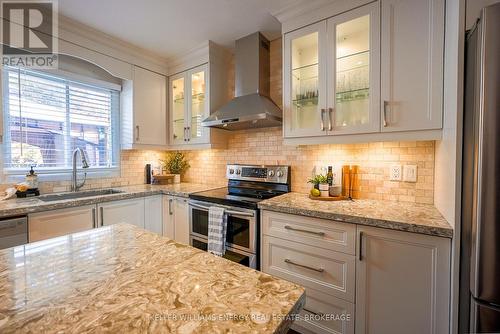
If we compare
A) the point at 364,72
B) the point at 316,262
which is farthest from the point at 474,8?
the point at 316,262

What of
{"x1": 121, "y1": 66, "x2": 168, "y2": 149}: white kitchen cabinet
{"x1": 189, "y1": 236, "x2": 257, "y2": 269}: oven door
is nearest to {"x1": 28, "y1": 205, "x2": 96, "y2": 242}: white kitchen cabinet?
{"x1": 121, "y1": 66, "x2": 168, "y2": 149}: white kitchen cabinet

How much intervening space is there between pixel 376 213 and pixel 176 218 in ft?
6.16

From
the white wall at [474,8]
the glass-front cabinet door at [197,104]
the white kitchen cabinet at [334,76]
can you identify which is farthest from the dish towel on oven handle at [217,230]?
the white wall at [474,8]

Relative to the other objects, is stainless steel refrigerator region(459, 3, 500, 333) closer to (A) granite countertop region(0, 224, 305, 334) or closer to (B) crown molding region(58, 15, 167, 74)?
(A) granite countertop region(0, 224, 305, 334)

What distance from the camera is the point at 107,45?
2.32 m

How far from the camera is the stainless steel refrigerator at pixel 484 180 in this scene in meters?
0.89

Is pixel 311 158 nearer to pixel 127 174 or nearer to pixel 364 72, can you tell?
pixel 364 72

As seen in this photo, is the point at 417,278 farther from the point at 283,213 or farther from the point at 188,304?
the point at 188,304

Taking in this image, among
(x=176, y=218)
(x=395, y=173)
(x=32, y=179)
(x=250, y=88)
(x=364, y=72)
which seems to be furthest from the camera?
(x=176, y=218)

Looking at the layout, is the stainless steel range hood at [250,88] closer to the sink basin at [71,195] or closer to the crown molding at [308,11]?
the crown molding at [308,11]

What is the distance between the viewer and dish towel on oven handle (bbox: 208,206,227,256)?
6.21 feet

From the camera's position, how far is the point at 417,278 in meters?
1.19

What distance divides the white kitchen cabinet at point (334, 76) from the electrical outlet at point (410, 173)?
453 millimetres

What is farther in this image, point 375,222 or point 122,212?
point 122,212
